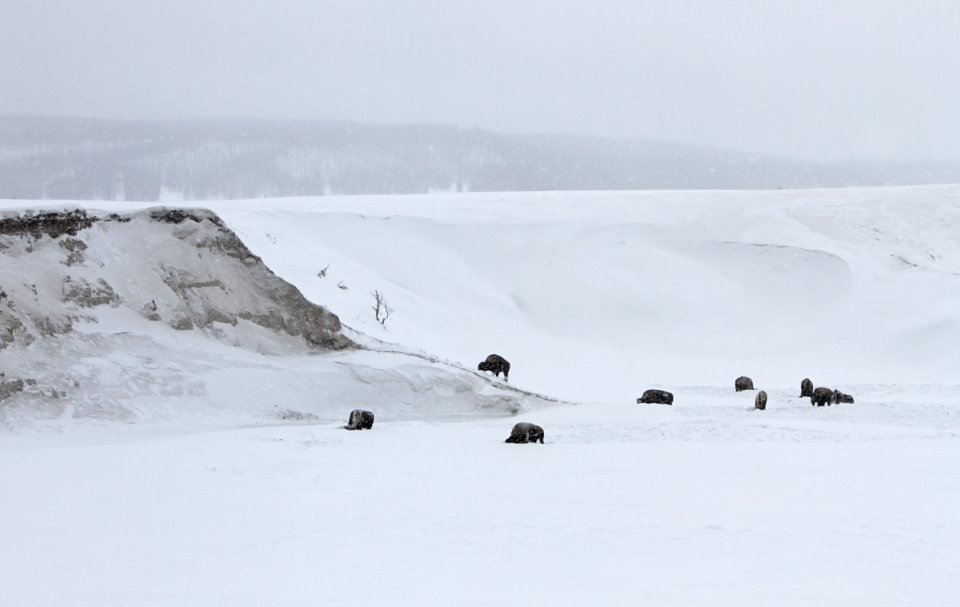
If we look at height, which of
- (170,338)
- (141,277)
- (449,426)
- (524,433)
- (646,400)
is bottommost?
(449,426)

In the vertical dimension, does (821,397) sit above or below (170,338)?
below

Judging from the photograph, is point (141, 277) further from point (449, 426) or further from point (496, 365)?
point (496, 365)

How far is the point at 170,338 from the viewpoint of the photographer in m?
14.5

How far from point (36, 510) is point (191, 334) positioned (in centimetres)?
751

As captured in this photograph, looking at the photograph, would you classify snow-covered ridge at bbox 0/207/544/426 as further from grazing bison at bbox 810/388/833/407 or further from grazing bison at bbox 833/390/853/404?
grazing bison at bbox 833/390/853/404

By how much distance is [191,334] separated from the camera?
14.9 m

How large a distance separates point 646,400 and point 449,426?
215 inches

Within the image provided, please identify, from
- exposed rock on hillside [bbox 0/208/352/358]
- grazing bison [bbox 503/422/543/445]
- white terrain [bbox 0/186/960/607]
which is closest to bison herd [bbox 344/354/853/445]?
grazing bison [bbox 503/422/543/445]

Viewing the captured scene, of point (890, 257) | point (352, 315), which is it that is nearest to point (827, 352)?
point (890, 257)

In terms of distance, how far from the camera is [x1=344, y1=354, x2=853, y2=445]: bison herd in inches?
490

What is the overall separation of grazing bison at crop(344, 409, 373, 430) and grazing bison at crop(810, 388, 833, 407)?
944 cm

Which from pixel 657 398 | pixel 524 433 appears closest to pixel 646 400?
pixel 657 398

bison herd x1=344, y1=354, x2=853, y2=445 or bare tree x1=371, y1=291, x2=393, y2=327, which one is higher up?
bare tree x1=371, y1=291, x2=393, y2=327

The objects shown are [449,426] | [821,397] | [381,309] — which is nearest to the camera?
[449,426]
